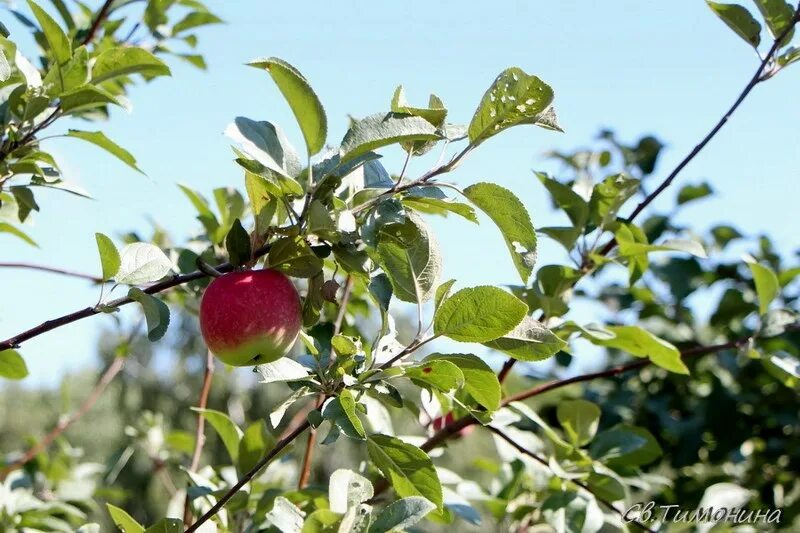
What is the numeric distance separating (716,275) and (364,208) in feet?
6.00

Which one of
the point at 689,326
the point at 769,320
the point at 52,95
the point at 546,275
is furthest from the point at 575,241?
the point at 689,326

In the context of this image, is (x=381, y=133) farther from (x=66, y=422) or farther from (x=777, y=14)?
(x=66, y=422)

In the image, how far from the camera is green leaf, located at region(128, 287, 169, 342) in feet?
2.75

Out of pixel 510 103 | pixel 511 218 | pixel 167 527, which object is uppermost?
pixel 510 103

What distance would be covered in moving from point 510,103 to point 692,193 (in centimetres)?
144

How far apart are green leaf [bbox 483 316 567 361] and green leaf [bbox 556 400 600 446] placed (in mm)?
516

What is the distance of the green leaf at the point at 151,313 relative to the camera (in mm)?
837

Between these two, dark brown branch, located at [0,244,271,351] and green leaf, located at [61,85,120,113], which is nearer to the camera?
dark brown branch, located at [0,244,271,351]

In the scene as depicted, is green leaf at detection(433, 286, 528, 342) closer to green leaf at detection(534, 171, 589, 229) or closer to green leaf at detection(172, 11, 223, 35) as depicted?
green leaf at detection(534, 171, 589, 229)

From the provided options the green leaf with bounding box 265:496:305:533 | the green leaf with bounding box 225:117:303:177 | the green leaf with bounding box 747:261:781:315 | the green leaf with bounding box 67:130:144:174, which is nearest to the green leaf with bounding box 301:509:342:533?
the green leaf with bounding box 265:496:305:533

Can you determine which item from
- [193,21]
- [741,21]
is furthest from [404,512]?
[193,21]

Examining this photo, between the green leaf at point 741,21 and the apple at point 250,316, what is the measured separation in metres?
0.74

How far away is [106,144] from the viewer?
1.12 metres

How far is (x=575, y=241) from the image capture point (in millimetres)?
1279
